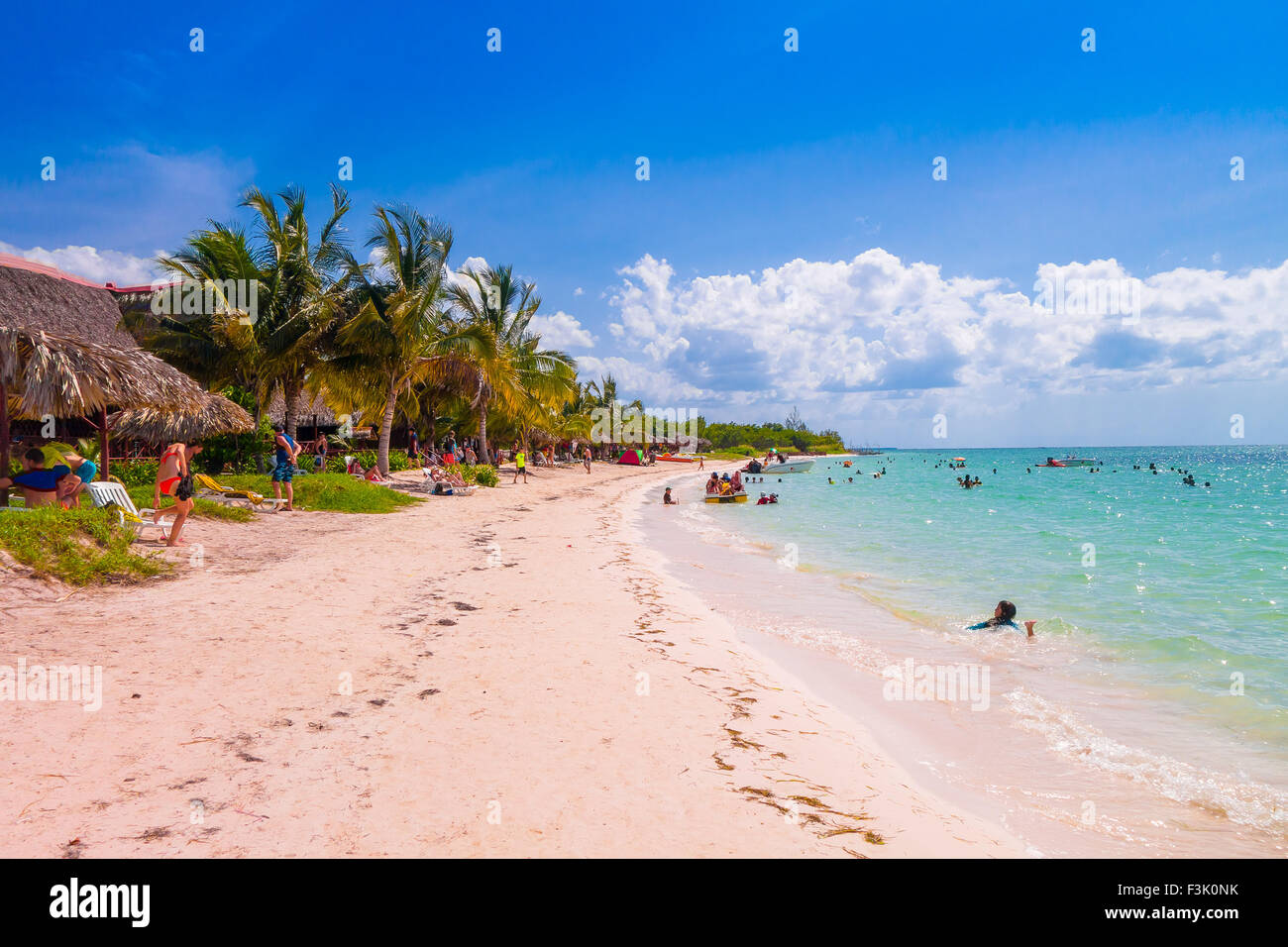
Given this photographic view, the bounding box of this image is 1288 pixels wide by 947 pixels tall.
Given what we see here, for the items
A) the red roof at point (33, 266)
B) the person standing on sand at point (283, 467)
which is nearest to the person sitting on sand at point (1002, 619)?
the person standing on sand at point (283, 467)

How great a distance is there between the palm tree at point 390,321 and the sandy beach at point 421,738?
13243 mm

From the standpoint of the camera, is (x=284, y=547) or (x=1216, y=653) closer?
(x=1216, y=653)

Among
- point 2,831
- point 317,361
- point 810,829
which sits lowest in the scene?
point 810,829

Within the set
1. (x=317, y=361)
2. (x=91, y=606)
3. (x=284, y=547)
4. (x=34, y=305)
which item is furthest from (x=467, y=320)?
(x=91, y=606)

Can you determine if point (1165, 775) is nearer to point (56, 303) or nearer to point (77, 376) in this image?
point (77, 376)

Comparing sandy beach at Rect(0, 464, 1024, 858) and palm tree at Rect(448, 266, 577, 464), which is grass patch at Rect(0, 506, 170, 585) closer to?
sandy beach at Rect(0, 464, 1024, 858)

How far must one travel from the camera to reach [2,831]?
99.7 inches

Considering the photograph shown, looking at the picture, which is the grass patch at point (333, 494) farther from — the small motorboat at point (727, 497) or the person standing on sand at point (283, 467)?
the small motorboat at point (727, 497)

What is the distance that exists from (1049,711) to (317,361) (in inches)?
822

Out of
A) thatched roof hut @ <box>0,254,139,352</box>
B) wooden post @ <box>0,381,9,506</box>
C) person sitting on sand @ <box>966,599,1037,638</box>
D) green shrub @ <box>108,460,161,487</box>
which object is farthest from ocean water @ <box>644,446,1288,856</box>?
thatched roof hut @ <box>0,254,139,352</box>

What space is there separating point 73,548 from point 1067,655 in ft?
36.6

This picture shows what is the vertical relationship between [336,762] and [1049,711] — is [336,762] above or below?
above

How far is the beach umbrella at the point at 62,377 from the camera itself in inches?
349

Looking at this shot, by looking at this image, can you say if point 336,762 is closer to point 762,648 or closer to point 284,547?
point 762,648
